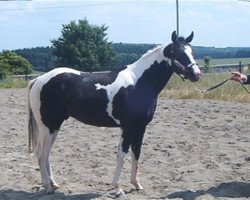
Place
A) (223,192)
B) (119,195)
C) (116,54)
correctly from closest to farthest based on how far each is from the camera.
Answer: (119,195)
(223,192)
(116,54)

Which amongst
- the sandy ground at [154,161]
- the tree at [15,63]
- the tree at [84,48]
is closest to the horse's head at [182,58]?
the sandy ground at [154,161]

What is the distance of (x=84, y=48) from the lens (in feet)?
167

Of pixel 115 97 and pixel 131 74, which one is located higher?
pixel 131 74

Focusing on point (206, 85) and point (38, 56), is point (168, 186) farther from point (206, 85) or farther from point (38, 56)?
point (38, 56)

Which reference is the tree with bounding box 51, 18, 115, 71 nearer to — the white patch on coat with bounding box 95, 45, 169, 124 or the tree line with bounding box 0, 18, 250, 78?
the tree line with bounding box 0, 18, 250, 78

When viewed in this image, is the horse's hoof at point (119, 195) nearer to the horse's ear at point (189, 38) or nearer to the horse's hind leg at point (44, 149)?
the horse's hind leg at point (44, 149)

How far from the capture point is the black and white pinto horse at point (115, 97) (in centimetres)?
607

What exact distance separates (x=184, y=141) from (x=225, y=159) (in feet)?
4.82

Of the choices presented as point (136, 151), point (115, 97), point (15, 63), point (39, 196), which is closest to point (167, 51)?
point (115, 97)

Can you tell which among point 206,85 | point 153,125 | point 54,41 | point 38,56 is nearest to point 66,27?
point 54,41

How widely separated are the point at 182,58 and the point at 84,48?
149 ft

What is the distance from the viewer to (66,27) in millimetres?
52656

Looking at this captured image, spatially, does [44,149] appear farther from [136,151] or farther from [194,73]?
[194,73]

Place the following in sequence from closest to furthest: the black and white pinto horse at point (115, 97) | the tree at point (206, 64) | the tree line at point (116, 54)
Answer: the black and white pinto horse at point (115, 97)
the tree at point (206, 64)
the tree line at point (116, 54)
